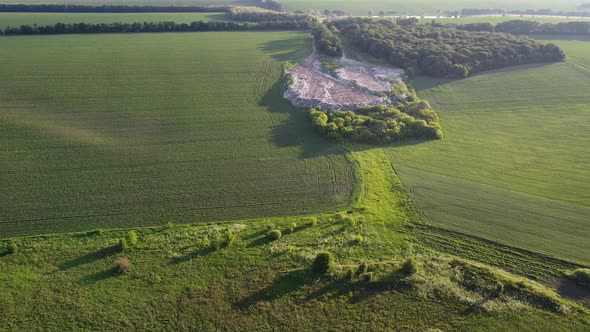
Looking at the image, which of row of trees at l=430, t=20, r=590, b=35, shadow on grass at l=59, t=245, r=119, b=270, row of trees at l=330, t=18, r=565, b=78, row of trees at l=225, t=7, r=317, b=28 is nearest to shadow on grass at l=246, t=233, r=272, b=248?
shadow on grass at l=59, t=245, r=119, b=270

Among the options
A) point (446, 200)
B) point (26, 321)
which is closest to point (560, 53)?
point (446, 200)

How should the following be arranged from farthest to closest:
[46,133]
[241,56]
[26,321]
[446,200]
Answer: [241,56], [46,133], [446,200], [26,321]

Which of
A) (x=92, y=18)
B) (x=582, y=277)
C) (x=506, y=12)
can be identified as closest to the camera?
(x=582, y=277)

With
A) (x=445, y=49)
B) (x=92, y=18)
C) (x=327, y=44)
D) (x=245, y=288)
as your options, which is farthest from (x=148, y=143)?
(x=92, y=18)

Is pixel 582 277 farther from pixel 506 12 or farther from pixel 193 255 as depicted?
pixel 506 12

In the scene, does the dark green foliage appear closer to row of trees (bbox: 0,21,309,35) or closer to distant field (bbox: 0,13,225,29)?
row of trees (bbox: 0,21,309,35)

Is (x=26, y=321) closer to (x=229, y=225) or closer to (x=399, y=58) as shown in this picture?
(x=229, y=225)
